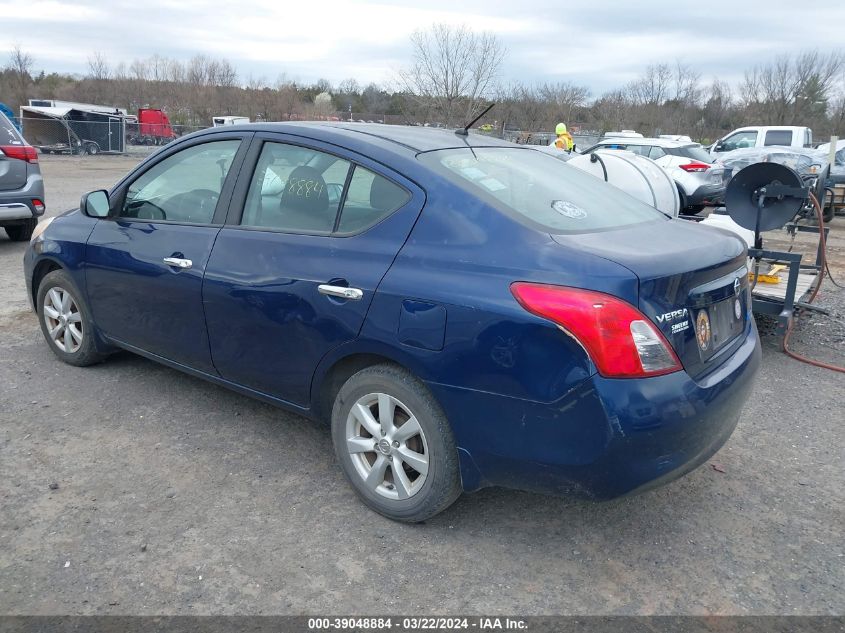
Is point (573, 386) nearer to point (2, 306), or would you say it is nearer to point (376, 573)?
point (376, 573)

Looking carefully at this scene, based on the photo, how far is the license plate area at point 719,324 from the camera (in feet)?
9.44

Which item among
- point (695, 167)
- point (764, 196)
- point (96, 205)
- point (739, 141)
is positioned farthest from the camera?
point (739, 141)

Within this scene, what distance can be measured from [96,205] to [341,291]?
2159 mm

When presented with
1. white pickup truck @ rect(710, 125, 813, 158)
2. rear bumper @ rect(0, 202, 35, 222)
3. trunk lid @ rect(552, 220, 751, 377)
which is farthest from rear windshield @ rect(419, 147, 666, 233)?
white pickup truck @ rect(710, 125, 813, 158)

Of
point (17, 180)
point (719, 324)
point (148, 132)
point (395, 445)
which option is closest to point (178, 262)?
point (395, 445)

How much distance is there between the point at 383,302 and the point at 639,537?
154 cm

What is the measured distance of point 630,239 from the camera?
3.05 metres

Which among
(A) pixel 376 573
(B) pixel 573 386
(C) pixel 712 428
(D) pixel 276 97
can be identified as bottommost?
(A) pixel 376 573

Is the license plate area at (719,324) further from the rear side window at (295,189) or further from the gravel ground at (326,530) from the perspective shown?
the rear side window at (295,189)

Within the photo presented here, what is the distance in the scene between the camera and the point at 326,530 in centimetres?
316

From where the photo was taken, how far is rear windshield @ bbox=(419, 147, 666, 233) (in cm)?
310

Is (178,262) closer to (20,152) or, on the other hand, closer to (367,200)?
(367,200)

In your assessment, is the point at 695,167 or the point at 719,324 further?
the point at 695,167

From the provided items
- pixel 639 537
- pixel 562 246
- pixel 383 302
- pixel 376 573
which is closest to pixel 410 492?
pixel 376 573
